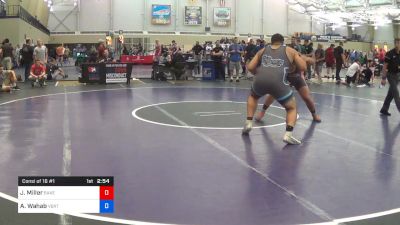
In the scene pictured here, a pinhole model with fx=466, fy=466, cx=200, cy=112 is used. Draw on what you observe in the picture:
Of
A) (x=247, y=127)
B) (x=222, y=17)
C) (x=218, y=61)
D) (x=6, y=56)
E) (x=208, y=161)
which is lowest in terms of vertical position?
(x=208, y=161)

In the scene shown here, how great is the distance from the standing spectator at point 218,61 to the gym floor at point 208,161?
9.42 metres

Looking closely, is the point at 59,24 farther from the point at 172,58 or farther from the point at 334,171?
the point at 334,171

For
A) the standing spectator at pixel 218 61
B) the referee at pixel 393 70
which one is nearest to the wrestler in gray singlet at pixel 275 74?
the referee at pixel 393 70

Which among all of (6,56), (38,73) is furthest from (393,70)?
(6,56)

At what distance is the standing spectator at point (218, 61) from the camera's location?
805 inches

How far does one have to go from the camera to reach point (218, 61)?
20.9m

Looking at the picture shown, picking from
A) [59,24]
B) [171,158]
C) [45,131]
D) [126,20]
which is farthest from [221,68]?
[59,24]

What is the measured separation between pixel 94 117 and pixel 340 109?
19.4ft

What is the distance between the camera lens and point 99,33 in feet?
153

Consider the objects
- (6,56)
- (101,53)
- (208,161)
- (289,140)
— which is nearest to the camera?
(208,161)

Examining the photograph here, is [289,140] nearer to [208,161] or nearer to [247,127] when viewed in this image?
[247,127]

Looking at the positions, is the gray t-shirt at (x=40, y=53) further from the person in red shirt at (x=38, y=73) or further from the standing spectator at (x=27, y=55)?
the person in red shirt at (x=38, y=73)
